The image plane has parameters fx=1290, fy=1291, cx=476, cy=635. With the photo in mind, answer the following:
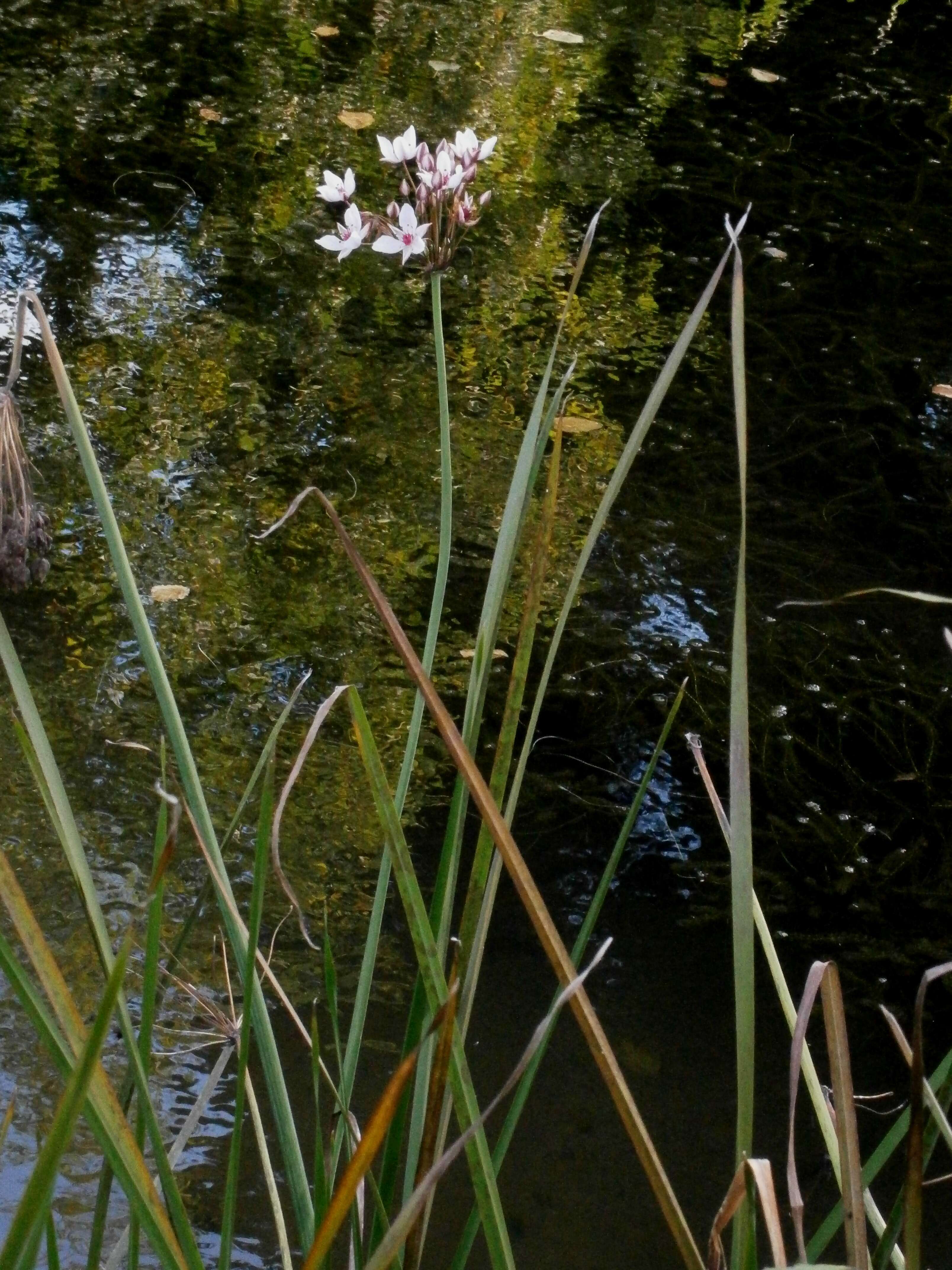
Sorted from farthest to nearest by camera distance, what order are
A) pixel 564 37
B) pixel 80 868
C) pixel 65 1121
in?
pixel 564 37 < pixel 80 868 < pixel 65 1121

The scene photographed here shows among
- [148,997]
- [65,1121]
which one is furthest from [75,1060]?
[65,1121]

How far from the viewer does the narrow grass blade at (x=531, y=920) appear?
0.67 m

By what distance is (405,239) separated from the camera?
4.25ft

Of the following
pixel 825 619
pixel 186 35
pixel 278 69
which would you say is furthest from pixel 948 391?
pixel 186 35

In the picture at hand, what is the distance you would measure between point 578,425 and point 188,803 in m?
2.50

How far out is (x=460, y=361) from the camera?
348cm

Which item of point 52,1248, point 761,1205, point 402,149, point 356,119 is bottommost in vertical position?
point 52,1248

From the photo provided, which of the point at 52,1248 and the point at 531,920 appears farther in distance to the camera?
the point at 52,1248

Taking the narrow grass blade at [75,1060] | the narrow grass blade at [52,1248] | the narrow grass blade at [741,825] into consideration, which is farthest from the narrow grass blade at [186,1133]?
the narrow grass blade at [741,825]

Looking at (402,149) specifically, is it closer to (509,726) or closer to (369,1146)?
(509,726)

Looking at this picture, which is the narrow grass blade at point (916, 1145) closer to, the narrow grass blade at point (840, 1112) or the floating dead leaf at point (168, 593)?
the narrow grass blade at point (840, 1112)

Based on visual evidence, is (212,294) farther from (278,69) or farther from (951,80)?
(951,80)

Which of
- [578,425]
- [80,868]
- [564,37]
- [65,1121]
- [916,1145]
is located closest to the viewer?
[65,1121]

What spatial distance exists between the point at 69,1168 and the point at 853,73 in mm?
5749
